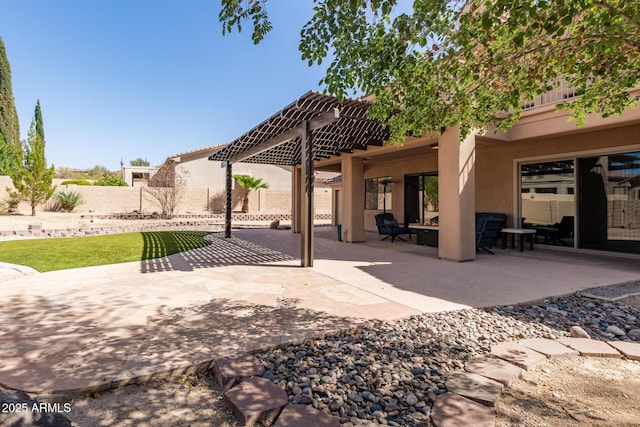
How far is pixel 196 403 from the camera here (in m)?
2.38

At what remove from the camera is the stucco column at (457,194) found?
26.8 feet

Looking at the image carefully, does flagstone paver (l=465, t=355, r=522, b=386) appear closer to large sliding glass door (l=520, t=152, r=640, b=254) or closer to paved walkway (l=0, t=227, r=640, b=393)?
paved walkway (l=0, t=227, r=640, b=393)

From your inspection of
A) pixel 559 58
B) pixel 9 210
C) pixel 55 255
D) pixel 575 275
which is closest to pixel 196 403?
pixel 559 58

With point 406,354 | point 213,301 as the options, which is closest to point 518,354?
point 406,354

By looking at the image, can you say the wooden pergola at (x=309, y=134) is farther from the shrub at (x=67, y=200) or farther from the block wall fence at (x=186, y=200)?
the shrub at (x=67, y=200)

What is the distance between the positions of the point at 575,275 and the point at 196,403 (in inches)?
286

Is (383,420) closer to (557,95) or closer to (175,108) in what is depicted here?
(557,95)

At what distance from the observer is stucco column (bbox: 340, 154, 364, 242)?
12375 millimetres

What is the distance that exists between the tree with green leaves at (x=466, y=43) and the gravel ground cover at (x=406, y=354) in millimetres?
2542

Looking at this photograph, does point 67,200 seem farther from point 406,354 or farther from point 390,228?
point 406,354

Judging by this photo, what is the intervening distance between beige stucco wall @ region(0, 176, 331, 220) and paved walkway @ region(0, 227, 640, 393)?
50.6ft

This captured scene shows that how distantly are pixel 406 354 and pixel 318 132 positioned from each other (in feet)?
24.8

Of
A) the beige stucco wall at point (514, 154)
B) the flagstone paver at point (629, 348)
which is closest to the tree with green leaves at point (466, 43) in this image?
the flagstone paver at point (629, 348)

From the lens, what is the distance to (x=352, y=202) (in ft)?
40.6
